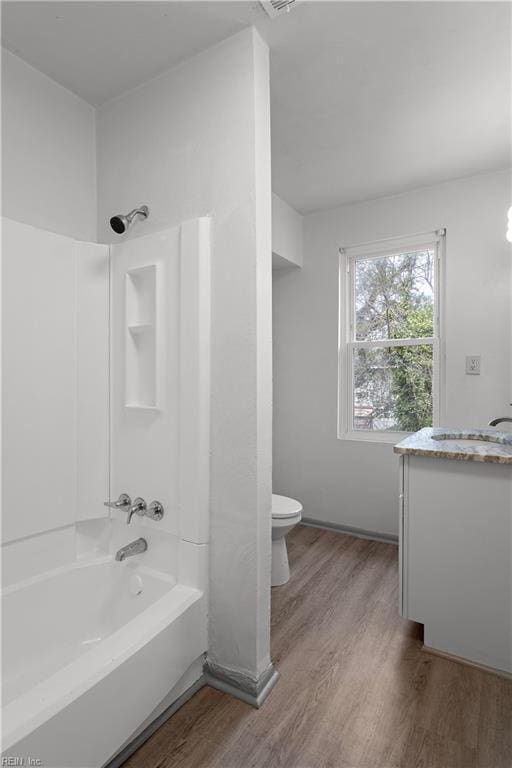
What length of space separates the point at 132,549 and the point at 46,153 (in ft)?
5.80

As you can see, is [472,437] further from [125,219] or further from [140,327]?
[125,219]

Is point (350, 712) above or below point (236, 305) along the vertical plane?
below

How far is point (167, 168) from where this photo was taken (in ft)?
5.70

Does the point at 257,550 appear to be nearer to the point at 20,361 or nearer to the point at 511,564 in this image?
the point at 511,564

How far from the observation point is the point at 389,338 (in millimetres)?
3041

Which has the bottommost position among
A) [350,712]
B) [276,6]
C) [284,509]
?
[350,712]

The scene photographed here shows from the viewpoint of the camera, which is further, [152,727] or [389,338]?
[389,338]

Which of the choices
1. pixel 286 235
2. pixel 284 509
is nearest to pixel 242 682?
pixel 284 509

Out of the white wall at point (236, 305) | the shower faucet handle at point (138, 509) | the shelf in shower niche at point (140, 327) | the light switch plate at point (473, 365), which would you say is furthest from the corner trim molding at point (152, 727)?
the light switch plate at point (473, 365)

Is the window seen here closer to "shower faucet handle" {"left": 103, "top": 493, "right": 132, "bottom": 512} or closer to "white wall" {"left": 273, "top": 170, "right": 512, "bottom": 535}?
"white wall" {"left": 273, "top": 170, "right": 512, "bottom": 535}

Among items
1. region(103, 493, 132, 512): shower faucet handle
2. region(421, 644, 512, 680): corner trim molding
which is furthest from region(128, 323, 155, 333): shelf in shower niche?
region(421, 644, 512, 680): corner trim molding

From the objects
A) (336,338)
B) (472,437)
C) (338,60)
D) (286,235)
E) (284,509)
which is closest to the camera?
(338,60)

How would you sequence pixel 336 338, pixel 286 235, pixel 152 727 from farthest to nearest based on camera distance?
pixel 336 338 < pixel 286 235 < pixel 152 727

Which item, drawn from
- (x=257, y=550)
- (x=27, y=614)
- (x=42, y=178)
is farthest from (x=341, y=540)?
(x=42, y=178)
